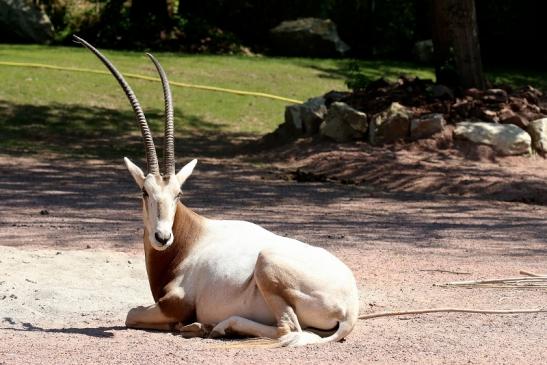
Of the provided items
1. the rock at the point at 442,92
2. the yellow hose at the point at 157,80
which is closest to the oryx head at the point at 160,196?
the rock at the point at 442,92

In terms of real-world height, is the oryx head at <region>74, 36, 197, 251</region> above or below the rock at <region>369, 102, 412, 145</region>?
above

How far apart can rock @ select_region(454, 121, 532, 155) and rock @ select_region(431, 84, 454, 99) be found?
40.0 inches

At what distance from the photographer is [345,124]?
1697cm

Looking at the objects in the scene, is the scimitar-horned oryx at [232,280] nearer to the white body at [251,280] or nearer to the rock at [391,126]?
the white body at [251,280]

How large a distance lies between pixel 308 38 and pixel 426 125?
12372 millimetres

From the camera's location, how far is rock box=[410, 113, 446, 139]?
1647 centimetres

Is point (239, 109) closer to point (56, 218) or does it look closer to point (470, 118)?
point (470, 118)

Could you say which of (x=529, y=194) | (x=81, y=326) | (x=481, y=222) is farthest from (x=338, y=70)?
(x=81, y=326)

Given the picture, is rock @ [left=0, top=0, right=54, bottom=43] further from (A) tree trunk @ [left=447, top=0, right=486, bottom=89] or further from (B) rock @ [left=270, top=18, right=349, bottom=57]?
(A) tree trunk @ [left=447, top=0, right=486, bottom=89]

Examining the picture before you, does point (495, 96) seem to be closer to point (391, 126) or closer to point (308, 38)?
point (391, 126)

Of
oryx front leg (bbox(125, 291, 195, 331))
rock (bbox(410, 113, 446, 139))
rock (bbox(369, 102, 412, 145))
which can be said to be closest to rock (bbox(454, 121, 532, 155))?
rock (bbox(410, 113, 446, 139))

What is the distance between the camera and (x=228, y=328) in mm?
6363

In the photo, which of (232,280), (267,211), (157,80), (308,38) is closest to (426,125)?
(267,211)

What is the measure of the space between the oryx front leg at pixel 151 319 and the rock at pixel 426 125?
1044cm
